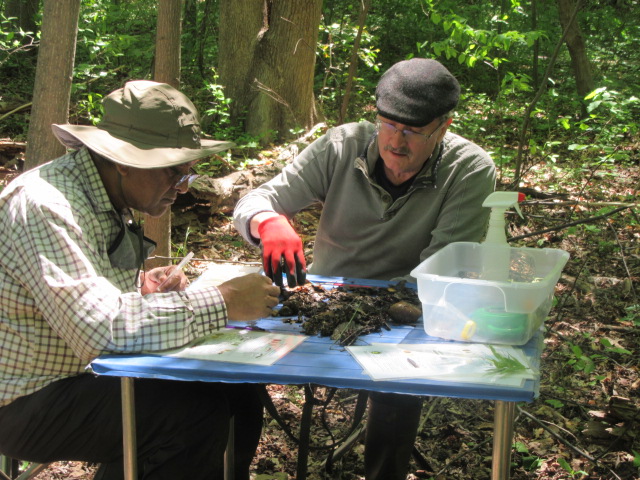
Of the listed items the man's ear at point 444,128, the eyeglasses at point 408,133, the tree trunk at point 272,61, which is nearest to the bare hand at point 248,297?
the eyeglasses at point 408,133

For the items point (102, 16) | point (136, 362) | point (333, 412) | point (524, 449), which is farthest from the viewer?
point (102, 16)

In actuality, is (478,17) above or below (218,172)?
above

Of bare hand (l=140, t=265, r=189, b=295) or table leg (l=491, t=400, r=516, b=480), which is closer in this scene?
table leg (l=491, t=400, r=516, b=480)

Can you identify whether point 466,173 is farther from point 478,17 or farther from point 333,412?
point 478,17

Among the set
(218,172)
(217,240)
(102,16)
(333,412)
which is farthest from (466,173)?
(102,16)

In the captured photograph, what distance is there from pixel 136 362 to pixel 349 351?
22.8 inches

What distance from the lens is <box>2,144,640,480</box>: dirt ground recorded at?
272cm

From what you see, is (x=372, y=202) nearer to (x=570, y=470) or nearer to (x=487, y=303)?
(x=487, y=303)

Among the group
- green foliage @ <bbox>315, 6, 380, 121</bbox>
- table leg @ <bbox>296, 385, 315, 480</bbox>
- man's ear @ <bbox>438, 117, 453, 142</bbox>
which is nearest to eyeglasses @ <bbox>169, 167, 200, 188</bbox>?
table leg @ <bbox>296, 385, 315, 480</bbox>

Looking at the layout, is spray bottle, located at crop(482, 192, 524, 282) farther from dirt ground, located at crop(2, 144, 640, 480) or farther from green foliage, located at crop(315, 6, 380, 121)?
green foliage, located at crop(315, 6, 380, 121)

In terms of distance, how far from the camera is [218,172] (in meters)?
5.75

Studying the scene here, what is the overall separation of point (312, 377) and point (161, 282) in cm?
100

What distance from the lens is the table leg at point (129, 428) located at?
163cm

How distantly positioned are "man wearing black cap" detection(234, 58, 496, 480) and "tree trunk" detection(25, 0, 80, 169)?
1232 millimetres
